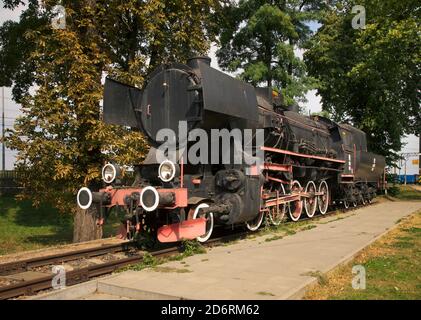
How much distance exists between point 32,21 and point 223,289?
1395 cm

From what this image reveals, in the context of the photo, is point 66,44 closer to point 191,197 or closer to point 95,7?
point 95,7

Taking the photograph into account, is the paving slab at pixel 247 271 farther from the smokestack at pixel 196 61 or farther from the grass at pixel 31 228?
the grass at pixel 31 228

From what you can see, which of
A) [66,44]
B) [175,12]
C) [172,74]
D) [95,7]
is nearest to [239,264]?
[172,74]

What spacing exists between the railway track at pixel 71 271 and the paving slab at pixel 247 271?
0.66 m

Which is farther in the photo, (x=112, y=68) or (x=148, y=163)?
(x=112, y=68)

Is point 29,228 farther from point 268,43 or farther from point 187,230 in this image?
point 268,43

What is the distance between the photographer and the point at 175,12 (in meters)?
15.5

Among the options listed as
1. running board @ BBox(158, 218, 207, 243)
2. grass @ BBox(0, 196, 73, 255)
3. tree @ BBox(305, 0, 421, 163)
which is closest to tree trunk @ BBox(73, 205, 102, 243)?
grass @ BBox(0, 196, 73, 255)

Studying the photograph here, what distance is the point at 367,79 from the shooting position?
90.1ft

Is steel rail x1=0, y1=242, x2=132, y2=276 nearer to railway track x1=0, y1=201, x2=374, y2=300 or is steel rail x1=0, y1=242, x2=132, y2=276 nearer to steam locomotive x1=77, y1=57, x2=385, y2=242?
railway track x1=0, y1=201, x2=374, y2=300

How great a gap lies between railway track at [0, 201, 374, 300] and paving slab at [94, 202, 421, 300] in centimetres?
66

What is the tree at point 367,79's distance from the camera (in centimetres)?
2467

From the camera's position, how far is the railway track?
6.05 meters

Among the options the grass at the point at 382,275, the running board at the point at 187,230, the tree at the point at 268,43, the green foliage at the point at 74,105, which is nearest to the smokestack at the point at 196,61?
the green foliage at the point at 74,105
